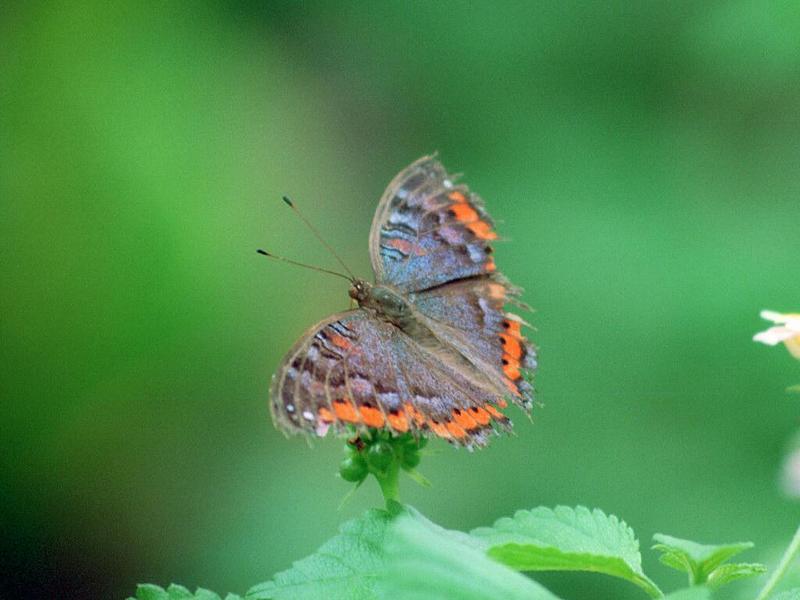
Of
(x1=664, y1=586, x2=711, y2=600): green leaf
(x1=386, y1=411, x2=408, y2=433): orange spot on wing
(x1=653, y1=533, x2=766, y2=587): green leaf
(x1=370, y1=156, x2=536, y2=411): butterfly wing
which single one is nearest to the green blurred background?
(x1=370, y1=156, x2=536, y2=411): butterfly wing

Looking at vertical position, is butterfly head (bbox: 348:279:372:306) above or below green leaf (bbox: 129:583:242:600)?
above

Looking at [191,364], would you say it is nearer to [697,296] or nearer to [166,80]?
[166,80]

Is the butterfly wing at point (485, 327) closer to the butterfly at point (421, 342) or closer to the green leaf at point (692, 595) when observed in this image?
the butterfly at point (421, 342)

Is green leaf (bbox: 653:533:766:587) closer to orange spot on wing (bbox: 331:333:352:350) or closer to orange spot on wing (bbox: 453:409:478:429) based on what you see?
orange spot on wing (bbox: 453:409:478:429)

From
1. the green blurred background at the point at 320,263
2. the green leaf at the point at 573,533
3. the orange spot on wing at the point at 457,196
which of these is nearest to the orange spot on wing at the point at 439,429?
the green leaf at the point at 573,533

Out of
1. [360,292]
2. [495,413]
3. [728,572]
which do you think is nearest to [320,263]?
[360,292]

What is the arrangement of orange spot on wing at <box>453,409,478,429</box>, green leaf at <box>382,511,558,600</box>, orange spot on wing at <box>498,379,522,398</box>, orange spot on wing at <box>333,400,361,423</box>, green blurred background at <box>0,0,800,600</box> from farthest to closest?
green blurred background at <box>0,0,800,600</box> < orange spot on wing at <box>498,379,522,398</box> < orange spot on wing at <box>453,409,478,429</box> < orange spot on wing at <box>333,400,361,423</box> < green leaf at <box>382,511,558,600</box>

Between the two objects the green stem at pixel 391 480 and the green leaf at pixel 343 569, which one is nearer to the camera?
the green leaf at pixel 343 569
